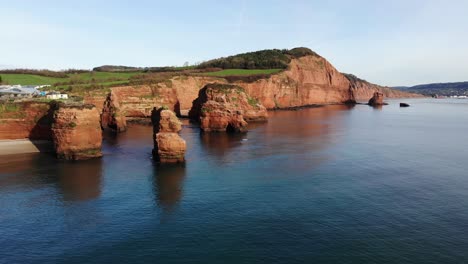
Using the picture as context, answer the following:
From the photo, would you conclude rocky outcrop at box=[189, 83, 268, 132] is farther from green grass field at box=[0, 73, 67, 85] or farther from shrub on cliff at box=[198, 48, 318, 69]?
shrub on cliff at box=[198, 48, 318, 69]

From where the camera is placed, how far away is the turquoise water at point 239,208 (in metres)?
27.0

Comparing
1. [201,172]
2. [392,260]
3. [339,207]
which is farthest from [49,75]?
[392,260]

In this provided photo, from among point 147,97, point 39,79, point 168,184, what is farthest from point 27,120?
point 39,79

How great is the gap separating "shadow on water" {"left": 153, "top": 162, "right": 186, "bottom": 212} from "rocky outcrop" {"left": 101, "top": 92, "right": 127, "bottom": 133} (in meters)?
38.8

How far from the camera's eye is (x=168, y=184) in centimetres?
4428

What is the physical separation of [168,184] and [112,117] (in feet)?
171

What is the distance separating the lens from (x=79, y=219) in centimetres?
3300

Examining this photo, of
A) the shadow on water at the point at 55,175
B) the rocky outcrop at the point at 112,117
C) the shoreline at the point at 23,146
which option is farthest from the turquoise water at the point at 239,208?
the rocky outcrop at the point at 112,117

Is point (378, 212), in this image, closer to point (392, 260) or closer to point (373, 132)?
point (392, 260)

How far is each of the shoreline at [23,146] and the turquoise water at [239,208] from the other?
3496 millimetres

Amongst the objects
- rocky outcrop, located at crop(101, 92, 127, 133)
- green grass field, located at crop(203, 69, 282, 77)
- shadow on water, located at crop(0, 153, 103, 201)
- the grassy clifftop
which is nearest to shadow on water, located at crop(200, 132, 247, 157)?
shadow on water, located at crop(0, 153, 103, 201)

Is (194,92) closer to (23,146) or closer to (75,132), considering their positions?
(23,146)

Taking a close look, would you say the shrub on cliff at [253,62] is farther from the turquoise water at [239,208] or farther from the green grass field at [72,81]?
the turquoise water at [239,208]

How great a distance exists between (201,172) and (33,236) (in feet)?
80.5
